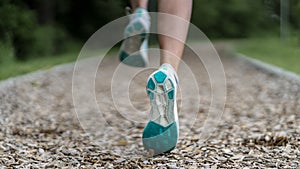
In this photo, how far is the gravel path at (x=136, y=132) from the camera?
1.59 meters

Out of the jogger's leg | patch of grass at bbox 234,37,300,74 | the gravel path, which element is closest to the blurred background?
patch of grass at bbox 234,37,300,74

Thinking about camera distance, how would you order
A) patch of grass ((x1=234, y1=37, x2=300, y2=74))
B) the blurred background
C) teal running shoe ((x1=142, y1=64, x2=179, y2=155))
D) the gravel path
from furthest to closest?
the blurred background → patch of grass ((x1=234, y1=37, x2=300, y2=74)) → the gravel path → teal running shoe ((x1=142, y1=64, x2=179, y2=155))

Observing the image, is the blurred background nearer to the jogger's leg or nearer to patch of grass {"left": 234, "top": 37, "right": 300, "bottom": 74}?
patch of grass {"left": 234, "top": 37, "right": 300, "bottom": 74}

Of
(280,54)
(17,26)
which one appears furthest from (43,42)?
(280,54)

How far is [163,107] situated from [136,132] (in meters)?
0.81

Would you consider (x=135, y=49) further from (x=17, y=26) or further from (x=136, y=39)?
(x=17, y=26)

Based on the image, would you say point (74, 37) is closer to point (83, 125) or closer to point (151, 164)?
point (83, 125)

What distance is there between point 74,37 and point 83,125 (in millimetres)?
10603

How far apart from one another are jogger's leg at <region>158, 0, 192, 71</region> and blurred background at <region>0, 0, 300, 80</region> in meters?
2.91

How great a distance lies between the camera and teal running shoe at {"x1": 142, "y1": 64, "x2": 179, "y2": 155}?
1.47m

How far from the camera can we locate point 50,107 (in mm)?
Result: 3156

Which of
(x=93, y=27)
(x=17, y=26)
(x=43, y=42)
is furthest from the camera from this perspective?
(x=93, y=27)

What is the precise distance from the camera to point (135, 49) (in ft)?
6.88

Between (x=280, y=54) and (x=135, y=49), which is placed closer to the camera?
(x=135, y=49)
